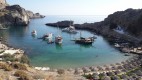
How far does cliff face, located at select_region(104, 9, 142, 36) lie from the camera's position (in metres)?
124

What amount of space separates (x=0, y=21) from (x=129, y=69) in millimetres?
157634

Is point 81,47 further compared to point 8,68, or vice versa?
point 81,47

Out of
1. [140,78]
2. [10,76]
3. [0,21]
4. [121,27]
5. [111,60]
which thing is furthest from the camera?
[0,21]

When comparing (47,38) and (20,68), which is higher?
(20,68)

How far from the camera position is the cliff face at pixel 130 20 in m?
124

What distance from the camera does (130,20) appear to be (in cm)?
14250

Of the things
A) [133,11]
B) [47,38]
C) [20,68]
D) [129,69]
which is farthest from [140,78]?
[133,11]

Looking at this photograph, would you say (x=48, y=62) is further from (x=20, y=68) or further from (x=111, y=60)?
(x=20, y=68)

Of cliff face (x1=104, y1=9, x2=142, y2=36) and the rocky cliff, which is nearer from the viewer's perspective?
the rocky cliff

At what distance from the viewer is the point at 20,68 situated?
32.7 meters

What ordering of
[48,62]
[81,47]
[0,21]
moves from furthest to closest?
[0,21] < [81,47] < [48,62]

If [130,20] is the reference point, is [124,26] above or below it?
below

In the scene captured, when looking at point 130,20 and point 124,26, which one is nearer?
point 124,26

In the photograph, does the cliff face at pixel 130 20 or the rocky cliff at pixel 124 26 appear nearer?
the rocky cliff at pixel 124 26
